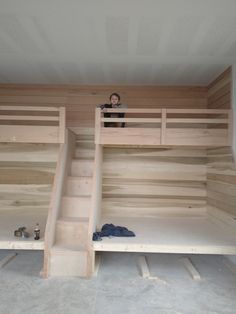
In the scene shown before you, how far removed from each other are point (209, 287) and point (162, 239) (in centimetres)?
62

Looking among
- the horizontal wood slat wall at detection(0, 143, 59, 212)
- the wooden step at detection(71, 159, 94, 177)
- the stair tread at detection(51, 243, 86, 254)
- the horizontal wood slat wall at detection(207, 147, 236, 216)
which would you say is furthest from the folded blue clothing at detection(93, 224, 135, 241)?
the horizontal wood slat wall at detection(0, 143, 59, 212)

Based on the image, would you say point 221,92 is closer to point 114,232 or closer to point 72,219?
point 114,232

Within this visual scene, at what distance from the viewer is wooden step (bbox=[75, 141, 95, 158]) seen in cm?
401

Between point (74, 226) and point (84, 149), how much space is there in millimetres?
1435

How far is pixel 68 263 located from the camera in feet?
8.95

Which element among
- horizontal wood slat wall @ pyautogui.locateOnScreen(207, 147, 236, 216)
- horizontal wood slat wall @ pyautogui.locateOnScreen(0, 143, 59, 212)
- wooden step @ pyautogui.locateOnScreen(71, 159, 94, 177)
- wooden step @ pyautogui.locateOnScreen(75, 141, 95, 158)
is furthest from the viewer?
horizontal wood slat wall @ pyautogui.locateOnScreen(0, 143, 59, 212)

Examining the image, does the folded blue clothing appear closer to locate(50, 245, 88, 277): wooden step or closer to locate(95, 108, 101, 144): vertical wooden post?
locate(50, 245, 88, 277): wooden step

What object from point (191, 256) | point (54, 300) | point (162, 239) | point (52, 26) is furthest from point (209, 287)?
point (52, 26)

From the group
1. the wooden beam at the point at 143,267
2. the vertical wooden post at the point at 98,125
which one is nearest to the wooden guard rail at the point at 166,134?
the vertical wooden post at the point at 98,125

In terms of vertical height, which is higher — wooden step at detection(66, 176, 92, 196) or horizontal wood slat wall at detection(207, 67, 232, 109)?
horizontal wood slat wall at detection(207, 67, 232, 109)

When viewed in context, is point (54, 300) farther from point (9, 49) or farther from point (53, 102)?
point (53, 102)

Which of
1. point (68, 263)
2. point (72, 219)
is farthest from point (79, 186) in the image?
point (68, 263)

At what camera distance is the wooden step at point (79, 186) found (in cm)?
339

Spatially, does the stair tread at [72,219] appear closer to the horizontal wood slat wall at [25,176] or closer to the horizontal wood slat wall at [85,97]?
the horizontal wood slat wall at [25,176]
